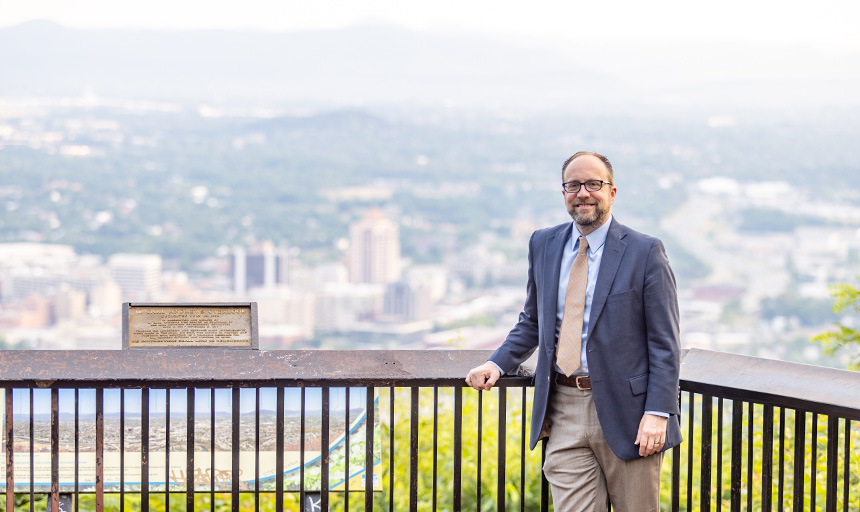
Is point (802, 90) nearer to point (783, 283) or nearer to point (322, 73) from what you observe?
point (783, 283)

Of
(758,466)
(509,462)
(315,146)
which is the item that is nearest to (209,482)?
(509,462)

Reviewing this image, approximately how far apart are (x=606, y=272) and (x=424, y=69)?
8877 cm

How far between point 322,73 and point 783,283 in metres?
48.3

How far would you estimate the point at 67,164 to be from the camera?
62719 millimetres

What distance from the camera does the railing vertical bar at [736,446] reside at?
11.8ft

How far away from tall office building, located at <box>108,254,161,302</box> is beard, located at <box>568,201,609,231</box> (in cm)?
5402

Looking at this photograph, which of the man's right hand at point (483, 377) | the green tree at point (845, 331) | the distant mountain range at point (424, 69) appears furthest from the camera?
the distant mountain range at point (424, 69)

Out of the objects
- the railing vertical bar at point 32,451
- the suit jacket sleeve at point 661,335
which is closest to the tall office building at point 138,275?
the railing vertical bar at point 32,451

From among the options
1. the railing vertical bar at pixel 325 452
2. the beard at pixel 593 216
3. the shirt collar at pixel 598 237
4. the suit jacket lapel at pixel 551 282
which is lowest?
the railing vertical bar at pixel 325 452

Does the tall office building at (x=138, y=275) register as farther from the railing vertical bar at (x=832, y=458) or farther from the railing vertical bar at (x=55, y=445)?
the railing vertical bar at (x=832, y=458)

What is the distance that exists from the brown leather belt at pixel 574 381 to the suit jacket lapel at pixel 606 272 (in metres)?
0.20

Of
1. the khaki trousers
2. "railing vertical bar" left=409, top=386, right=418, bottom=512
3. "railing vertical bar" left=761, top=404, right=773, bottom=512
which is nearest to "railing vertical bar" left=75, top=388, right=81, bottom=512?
"railing vertical bar" left=409, top=386, right=418, bottom=512

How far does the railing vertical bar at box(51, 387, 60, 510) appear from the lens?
12.2 feet

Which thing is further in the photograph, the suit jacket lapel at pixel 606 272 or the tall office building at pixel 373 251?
the tall office building at pixel 373 251
